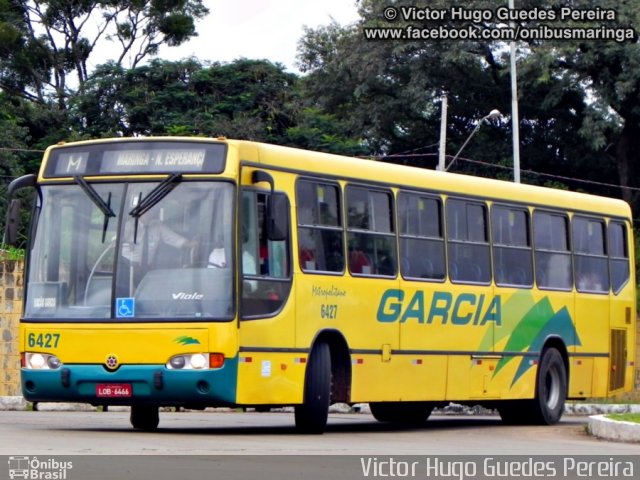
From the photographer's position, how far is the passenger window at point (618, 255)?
2173 centimetres

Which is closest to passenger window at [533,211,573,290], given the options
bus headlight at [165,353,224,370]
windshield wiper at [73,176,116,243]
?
bus headlight at [165,353,224,370]

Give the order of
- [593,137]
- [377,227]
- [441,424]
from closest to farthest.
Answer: [377,227] → [441,424] → [593,137]

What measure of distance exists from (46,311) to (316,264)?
2.76m

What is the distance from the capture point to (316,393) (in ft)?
50.0

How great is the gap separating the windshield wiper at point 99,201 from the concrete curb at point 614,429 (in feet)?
19.0

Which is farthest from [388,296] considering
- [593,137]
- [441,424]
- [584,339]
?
[593,137]

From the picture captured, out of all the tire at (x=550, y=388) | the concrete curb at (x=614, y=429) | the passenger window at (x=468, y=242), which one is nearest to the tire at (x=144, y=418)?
the passenger window at (x=468, y=242)

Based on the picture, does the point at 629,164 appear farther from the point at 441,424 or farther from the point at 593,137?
Answer: the point at 441,424

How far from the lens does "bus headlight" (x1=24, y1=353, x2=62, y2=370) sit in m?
14.7

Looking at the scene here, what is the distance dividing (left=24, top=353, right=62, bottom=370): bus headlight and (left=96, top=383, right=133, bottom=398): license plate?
519 millimetres

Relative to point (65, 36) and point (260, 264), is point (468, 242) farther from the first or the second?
point (65, 36)
